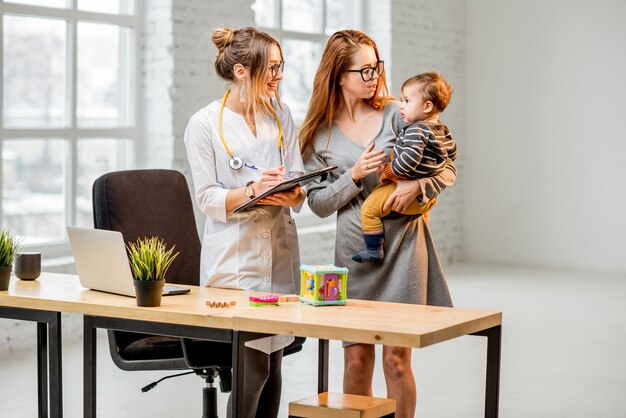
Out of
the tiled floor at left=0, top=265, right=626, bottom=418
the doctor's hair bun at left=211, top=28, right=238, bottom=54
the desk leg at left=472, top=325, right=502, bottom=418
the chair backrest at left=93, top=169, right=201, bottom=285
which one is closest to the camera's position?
the desk leg at left=472, top=325, right=502, bottom=418

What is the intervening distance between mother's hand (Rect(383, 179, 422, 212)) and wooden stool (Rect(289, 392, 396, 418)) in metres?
0.67

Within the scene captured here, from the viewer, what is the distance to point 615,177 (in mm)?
8859

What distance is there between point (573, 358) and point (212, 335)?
3.18 meters

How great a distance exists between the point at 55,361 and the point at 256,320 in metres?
0.67

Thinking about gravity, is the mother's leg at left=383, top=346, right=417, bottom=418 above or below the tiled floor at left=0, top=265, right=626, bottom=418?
above

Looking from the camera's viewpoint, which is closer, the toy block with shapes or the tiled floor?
the toy block with shapes

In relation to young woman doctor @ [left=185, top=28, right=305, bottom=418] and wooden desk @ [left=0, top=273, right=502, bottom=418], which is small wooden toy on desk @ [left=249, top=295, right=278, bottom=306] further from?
young woman doctor @ [left=185, top=28, right=305, bottom=418]

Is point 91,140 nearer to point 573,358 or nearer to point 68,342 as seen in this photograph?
point 68,342

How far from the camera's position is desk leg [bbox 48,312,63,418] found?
9.33 ft

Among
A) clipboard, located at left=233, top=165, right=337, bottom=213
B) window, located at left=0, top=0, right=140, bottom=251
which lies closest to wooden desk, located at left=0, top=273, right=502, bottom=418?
clipboard, located at left=233, top=165, right=337, bottom=213

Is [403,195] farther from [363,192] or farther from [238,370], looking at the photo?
[238,370]

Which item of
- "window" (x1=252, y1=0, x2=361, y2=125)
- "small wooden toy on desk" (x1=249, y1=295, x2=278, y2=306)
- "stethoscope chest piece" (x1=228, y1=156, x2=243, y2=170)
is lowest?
"small wooden toy on desk" (x1=249, y1=295, x2=278, y2=306)

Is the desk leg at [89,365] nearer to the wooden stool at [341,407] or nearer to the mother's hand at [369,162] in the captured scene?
the wooden stool at [341,407]

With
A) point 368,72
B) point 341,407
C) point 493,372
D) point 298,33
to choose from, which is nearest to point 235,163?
point 368,72
